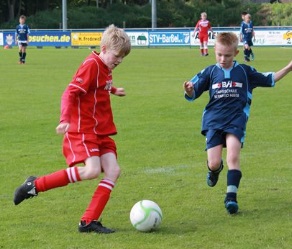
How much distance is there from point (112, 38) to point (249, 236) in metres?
1.90

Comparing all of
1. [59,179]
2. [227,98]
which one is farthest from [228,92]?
[59,179]

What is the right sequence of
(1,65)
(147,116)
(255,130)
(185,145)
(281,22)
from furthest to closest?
(281,22)
(1,65)
(147,116)
(255,130)
(185,145)

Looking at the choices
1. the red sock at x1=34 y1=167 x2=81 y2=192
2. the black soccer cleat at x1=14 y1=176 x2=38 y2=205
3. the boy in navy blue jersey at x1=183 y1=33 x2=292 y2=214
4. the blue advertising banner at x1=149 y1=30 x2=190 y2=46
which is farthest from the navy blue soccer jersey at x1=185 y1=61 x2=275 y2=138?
the blue advertising banner at x1=149 y1=30 x2=190 y2=46

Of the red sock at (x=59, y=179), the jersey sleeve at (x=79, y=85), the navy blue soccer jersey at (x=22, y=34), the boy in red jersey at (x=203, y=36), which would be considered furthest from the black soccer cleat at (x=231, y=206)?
the boy in red jersey at (x=203, y=36)

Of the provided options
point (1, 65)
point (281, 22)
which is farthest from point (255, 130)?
point (281, 22)

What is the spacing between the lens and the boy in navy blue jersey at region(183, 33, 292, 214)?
6734 mm

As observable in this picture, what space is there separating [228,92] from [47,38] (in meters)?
43.0

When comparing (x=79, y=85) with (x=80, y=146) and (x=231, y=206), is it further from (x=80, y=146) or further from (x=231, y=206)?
(x=231, y=206)

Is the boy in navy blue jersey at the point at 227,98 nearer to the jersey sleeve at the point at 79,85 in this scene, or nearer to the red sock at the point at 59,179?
the jersey sleeve at the point at 79,85

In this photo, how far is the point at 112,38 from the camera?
19.7 feet

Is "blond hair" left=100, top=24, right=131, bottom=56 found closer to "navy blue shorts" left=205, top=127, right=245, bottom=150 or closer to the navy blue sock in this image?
"navy blue shorts" left=205, top=127, right=245, bottom=150

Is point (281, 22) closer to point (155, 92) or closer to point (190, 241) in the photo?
point (155, 92)

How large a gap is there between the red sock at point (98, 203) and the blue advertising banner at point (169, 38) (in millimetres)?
39088

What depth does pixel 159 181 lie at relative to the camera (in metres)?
7.90
